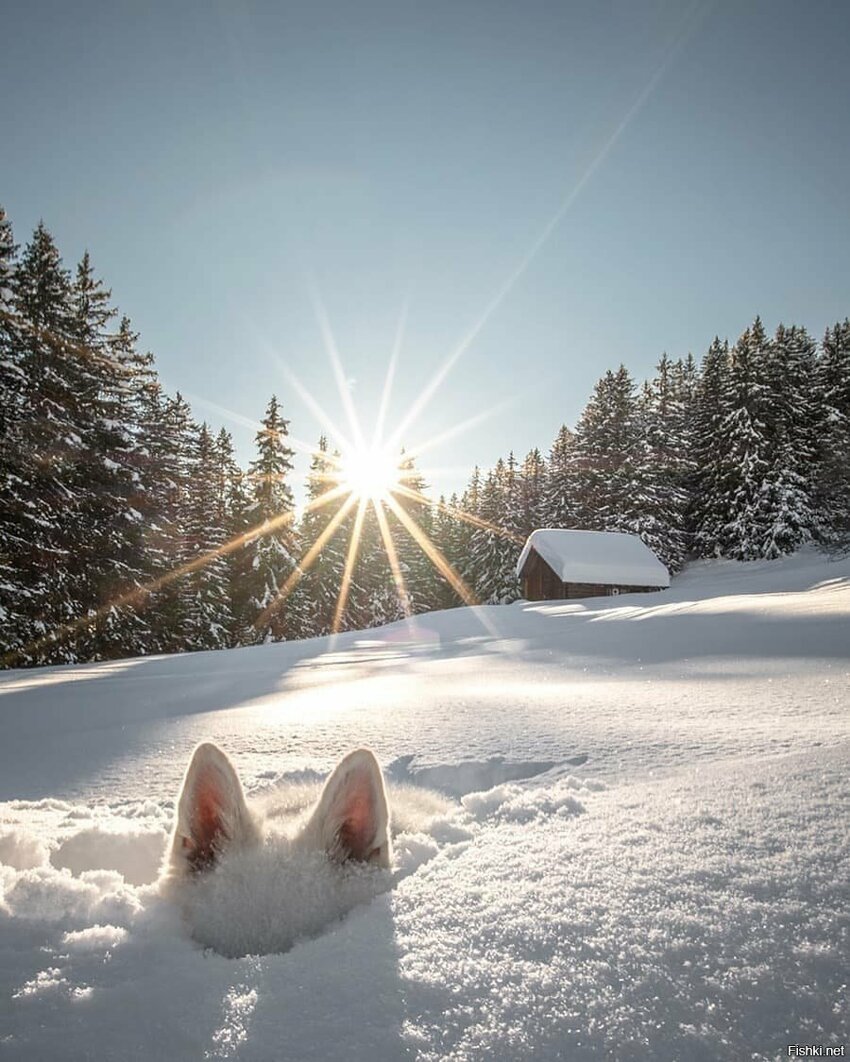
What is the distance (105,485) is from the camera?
68.1 ft

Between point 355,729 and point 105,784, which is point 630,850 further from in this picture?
point 105,784

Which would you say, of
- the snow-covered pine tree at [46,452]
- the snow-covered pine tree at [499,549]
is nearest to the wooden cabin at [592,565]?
the snow-covered pine tree at [499,549]

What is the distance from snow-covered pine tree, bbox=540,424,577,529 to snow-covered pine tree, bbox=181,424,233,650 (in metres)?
24.2

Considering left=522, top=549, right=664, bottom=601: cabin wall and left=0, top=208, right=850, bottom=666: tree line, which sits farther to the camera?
left=522, top=549, right=664, bottom=601: cabin wall

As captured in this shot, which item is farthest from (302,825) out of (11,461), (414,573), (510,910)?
(414,573)

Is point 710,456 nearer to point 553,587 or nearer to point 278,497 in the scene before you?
point 553,587

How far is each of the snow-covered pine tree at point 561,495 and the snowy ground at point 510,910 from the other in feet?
127

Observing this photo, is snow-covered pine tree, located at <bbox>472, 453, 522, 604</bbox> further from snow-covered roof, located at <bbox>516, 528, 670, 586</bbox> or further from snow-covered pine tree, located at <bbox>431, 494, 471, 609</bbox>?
snow-covered roof, located at <bbox>516, 528, 670, 586</bbox>

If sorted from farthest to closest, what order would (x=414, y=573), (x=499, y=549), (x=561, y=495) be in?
(x=414, y=573) → (x=499, y=549) → (x=561, y=495)

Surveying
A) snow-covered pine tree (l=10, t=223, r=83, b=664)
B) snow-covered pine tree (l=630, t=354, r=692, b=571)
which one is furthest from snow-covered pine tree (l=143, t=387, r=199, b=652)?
snow-covered pine tree (l=630, t=354, r=692, b=571)

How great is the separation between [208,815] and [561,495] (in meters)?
41.7

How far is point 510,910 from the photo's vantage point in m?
1.11

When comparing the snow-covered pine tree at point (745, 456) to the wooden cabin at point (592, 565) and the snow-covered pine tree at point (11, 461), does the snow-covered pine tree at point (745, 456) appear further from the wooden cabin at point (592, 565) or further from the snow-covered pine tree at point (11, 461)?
the snow-covered pine tree at point (11, 461)

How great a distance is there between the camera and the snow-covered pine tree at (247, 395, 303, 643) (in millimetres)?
31938
